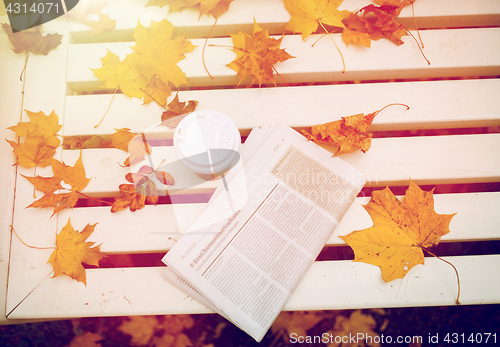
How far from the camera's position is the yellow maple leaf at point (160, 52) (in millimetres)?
723

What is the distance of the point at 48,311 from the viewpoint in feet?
2.08

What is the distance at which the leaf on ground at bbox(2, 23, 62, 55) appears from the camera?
29.2 inches

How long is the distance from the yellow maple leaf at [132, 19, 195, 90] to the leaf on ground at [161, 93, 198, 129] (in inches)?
2.3

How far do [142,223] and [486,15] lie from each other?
3.67ft

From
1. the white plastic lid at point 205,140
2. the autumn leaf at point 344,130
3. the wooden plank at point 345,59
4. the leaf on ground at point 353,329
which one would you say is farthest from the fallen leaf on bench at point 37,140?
the leaf on ground at point 353,329

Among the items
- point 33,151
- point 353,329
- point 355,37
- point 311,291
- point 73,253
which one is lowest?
point 73,253

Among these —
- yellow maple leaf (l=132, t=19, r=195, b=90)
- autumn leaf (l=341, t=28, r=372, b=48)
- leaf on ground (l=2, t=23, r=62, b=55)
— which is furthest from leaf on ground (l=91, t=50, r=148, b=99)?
autumn leaf (l=341, t=28, r=372, b=48)

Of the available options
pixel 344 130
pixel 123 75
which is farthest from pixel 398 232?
pixel 123 75

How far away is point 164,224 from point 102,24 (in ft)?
1.92

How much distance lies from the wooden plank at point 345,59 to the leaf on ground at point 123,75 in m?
0.04

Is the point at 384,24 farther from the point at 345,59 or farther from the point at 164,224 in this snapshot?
the point at 164,224

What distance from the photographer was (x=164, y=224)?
0.68m

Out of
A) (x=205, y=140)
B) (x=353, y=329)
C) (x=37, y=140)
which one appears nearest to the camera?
(x=205, y=140)

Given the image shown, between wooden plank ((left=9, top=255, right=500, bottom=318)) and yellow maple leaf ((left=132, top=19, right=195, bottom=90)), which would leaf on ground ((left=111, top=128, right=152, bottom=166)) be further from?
wooden plank ((left=9, top=255, right=500, bottom=318))
